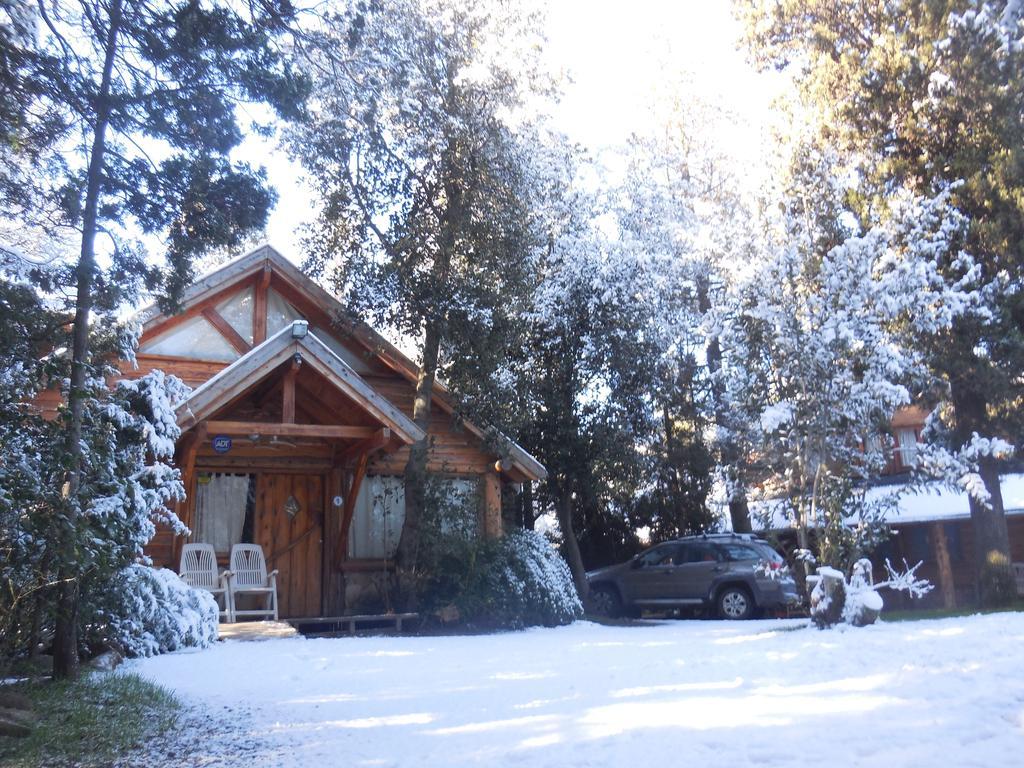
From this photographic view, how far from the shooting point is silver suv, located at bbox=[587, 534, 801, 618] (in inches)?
650

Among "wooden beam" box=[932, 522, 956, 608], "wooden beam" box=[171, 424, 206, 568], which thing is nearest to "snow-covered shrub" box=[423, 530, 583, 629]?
"wooden beam" box=[171, 424, 206, 568]

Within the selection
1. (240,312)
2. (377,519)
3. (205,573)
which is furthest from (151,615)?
(240,312)

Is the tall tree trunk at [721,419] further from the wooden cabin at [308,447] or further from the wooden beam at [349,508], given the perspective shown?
the wooden beam at [349,508]

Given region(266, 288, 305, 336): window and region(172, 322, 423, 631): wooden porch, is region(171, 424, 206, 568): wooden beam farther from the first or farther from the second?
region(266, 288, 305, 336): window

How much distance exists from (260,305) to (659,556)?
358 inches

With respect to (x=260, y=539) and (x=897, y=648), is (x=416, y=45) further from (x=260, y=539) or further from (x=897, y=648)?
(x=897, y=648)

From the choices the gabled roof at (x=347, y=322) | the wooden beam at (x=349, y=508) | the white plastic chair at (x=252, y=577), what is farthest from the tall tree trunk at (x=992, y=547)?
the white plastic chair at (x=252, y=577)

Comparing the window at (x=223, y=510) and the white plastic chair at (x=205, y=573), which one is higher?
the window at (x=223, y=510)

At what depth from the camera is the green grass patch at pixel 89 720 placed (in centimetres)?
534

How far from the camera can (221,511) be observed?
14047 mm

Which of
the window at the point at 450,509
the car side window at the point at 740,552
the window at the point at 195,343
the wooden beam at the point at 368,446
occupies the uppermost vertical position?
the window at the point at 195,343

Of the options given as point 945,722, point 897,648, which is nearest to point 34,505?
point 945,722

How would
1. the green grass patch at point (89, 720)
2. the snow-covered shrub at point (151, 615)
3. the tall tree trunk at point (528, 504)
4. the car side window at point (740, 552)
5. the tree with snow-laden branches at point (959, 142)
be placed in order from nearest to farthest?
the green grass patch at point (89, 720) < the snow-covered shrub at point (151, 615) < the tree with snow-laden branches at point (959, 142) < the car side window at point (740, 552) < the tall tree trunk at point (528, 504)

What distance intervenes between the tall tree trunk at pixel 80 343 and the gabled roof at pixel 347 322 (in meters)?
6.64
